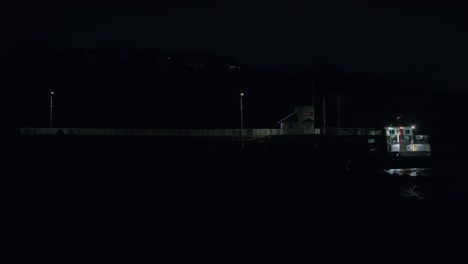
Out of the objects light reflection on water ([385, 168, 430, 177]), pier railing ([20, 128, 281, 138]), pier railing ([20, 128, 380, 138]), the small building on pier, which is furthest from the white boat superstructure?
pier railing ([20, 128, 281, 138])

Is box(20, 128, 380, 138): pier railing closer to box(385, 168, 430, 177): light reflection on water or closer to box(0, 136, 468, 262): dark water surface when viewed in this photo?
box(385, 168, 430, 177): light reflection on water

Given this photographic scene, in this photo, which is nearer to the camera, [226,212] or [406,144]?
[226,212]

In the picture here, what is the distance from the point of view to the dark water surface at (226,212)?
22.0m

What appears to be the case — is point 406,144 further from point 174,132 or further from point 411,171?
point 174,132

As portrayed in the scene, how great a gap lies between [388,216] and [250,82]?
13061cm

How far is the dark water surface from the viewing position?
22.0m

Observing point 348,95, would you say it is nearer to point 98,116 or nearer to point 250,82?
point 250,82

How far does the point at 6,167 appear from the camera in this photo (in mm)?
50875

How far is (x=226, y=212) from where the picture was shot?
30594mm

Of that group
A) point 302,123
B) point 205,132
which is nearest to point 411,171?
point 302,123

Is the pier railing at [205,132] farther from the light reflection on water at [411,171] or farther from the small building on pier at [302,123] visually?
the light reflection on water at [411,171]

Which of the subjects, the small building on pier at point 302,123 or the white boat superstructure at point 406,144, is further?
the small building on pier at point 302,123

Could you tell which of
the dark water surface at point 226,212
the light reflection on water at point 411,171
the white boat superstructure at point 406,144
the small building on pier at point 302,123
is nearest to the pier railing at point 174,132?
the small building on pier at point 302,123

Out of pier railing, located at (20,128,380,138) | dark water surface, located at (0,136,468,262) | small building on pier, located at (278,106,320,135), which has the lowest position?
dark water surface, located at (0,136,468,262)
